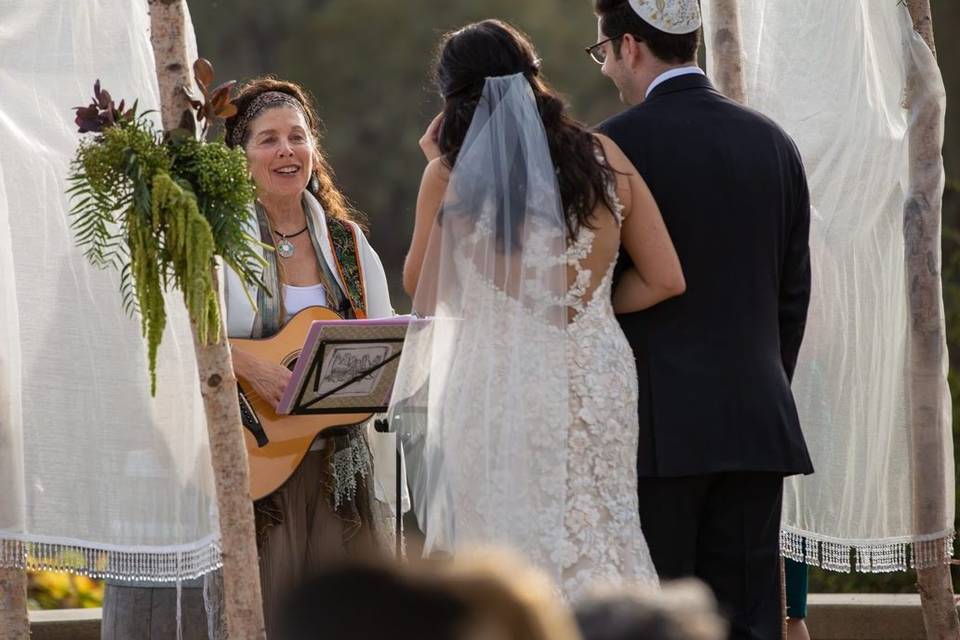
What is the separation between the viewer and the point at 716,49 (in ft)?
13.3

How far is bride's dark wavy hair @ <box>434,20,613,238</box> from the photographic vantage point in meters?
3.07

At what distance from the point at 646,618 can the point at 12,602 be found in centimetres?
246

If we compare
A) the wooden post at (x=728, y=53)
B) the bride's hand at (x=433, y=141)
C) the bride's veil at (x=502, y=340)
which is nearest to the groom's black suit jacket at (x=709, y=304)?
the bride's veil at (x=502, y=340)

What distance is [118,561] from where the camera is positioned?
3318mm

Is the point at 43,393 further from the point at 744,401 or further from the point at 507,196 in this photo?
the point at 744,401

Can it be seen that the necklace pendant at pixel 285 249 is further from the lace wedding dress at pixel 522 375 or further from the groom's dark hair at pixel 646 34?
the groom's dark hair at pixel 646 34

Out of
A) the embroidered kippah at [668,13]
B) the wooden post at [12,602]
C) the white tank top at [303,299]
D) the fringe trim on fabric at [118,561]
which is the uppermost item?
the embroidered kippah at [668,13]

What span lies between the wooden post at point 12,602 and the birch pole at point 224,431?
2.75 feet

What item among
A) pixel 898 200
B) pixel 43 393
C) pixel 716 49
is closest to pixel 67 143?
pixel 43 393

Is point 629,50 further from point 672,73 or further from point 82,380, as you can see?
point 82,380

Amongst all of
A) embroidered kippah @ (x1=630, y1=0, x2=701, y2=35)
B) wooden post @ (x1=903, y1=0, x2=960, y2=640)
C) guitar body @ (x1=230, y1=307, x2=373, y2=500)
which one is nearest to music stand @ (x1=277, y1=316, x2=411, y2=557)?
guitar body @ (x1=230, y1=307, x2=373, y2=500)

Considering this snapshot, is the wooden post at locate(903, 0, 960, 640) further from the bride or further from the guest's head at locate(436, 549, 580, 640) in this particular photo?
the guest's head at locate(436, 549, 580, 640)

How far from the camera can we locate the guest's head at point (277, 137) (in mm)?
4090

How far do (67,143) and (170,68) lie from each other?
2.31 feet
